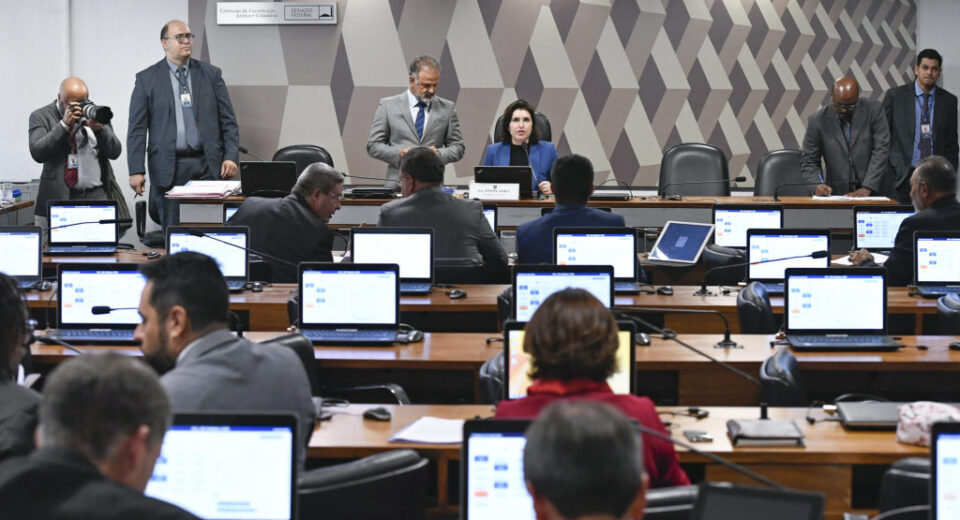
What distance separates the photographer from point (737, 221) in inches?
315

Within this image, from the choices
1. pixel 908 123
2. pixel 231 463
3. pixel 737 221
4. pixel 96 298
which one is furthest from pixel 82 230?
pixel 908 123

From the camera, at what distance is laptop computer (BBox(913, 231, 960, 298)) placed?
252 inches

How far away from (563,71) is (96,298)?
22.2 ft

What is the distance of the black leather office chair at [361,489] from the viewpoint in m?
2.65

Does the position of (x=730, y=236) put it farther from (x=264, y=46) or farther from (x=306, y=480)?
(x=306, y=480)

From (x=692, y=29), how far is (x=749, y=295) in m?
6.32

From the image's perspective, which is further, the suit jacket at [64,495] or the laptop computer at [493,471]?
the laptop computer at [493,471]

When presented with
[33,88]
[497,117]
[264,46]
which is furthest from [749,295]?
[33,88]

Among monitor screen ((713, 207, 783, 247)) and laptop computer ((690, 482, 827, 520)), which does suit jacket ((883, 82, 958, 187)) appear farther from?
laptop computer ((690, 482, 827, 520))

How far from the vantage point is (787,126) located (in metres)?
11.5

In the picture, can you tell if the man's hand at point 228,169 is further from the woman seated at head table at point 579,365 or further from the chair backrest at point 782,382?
the woman seated at head table at point 579,365

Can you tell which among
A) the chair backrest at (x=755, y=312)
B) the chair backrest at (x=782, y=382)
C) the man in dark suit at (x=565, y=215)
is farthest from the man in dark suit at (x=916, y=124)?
the chair backrest at (x=782, y=382)

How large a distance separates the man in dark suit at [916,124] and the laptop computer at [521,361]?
7.21 m

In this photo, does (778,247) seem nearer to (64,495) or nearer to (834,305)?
(834,305)
